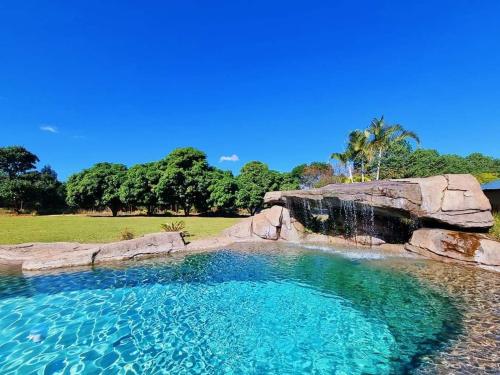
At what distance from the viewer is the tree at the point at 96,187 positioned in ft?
108

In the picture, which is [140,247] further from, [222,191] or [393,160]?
[393,160]

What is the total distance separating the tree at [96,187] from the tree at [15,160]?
1455cm

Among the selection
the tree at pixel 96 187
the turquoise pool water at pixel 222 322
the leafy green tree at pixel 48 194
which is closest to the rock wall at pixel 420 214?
the turquoise pool water at pixel 222 322

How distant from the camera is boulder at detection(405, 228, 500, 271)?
10.8 metres

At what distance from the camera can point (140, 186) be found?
32.7 m

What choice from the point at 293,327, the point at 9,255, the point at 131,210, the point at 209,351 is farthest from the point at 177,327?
the point at 131,210

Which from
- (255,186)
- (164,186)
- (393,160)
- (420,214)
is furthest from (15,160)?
(393,160)

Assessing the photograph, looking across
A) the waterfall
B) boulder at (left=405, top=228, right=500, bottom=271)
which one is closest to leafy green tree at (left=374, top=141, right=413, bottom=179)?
the waterfall

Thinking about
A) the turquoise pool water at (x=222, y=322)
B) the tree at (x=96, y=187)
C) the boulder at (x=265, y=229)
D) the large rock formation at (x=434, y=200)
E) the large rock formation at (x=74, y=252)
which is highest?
the tree at (x=96, y=187)

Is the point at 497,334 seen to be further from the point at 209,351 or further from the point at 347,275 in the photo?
the point at 209,351

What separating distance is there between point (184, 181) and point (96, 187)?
1045 centimetres

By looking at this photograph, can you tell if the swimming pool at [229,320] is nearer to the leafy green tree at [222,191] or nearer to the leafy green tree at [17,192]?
the leafy green tree at [222,191]

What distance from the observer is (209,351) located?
532 centimetres

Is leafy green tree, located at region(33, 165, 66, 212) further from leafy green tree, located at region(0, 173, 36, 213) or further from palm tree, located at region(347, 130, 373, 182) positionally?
palm tree, located at region(347, 130, 373, 182)
